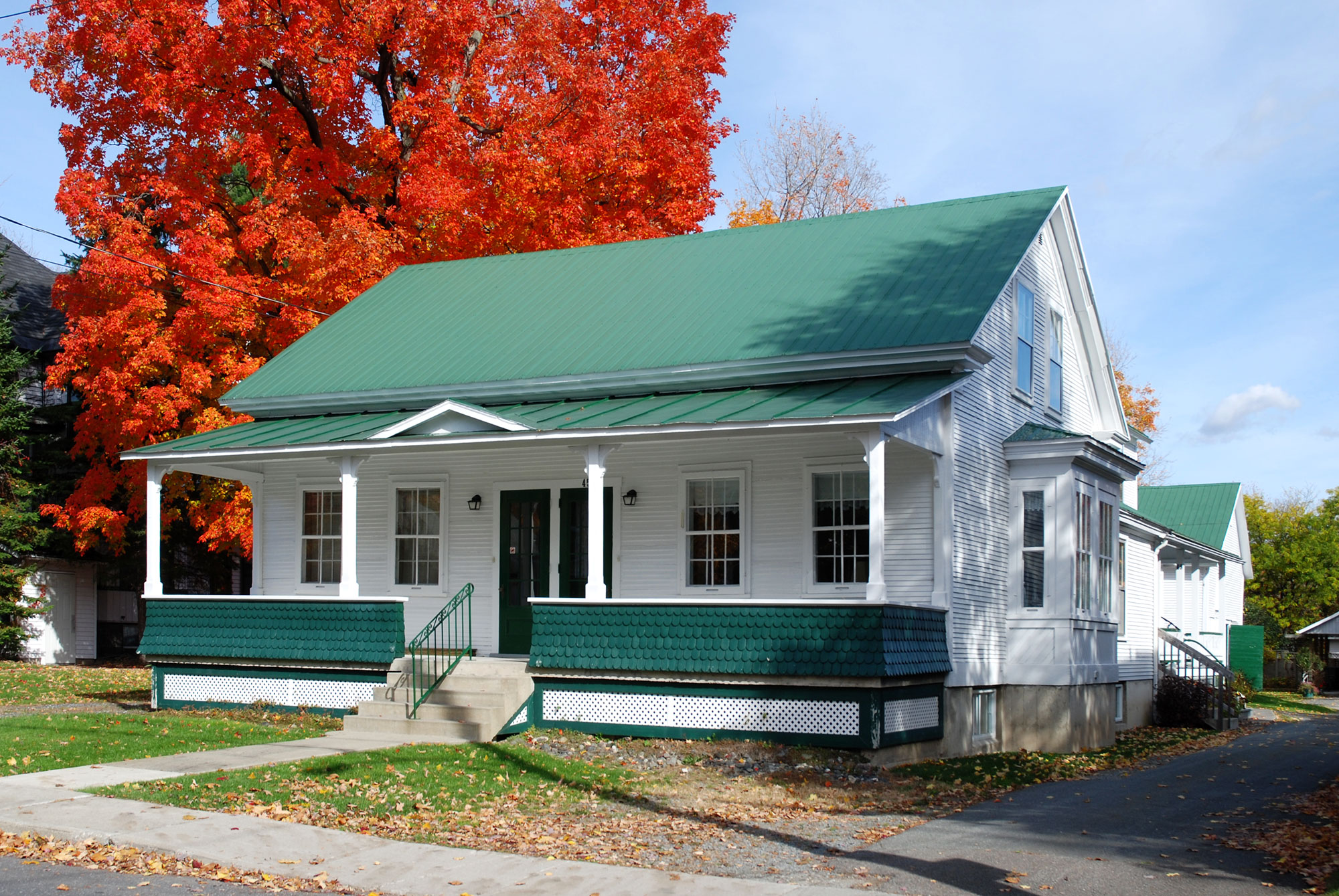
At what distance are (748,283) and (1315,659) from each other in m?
34.5

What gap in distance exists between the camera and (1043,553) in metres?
17.7

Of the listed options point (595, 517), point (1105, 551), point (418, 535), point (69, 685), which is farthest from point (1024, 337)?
point (69, 685)

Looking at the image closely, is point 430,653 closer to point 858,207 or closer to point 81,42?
point 81,42

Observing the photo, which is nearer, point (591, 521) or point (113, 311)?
point (591, 521)

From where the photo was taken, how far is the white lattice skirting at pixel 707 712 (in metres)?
13.9

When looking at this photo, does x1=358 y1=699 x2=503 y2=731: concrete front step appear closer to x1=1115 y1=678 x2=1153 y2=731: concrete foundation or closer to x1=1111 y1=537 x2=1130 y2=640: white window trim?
x1=1111 y1=537 x2=1130 y2=640: white window trim

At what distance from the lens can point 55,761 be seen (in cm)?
1274

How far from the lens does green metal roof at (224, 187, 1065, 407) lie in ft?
55.3

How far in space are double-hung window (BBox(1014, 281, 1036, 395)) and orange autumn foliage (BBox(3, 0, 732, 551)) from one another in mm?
11745

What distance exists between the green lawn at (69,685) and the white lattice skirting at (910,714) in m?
11.8

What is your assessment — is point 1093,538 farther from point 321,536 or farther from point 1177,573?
point 1177,573

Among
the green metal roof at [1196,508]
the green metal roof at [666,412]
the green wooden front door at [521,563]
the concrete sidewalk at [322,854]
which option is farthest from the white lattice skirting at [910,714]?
the green metal roof at [1196,508]

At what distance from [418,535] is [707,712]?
244 inches

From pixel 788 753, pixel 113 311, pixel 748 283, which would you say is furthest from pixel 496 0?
pixel 788 753
